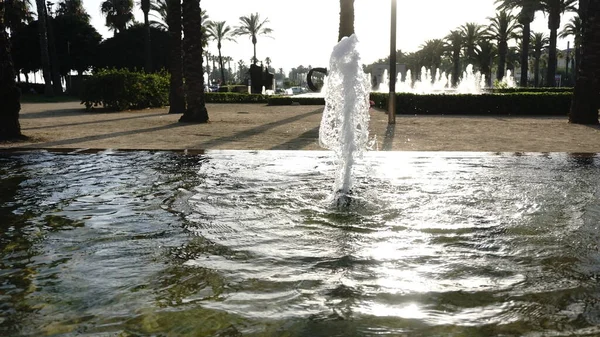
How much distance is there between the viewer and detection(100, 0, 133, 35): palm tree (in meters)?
56.4

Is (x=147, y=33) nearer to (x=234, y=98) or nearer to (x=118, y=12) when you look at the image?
(x=234, y=98)

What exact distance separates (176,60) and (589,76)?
1352 cm

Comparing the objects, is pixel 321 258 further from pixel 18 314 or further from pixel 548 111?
pixel 548 111

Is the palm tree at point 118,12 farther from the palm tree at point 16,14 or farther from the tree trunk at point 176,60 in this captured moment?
the tree trunk at point 176,60

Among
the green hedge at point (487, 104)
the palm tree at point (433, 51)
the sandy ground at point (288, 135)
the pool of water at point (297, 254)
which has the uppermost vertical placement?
the palm tree at point (433, 51)

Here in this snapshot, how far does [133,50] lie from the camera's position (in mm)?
48688

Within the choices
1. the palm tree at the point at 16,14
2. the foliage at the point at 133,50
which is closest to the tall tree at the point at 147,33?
the foliage at the point at 133,50

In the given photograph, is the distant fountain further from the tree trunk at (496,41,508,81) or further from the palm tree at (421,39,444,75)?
the palm tree at (421,39,444,75)

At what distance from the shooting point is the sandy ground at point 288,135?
9.92m

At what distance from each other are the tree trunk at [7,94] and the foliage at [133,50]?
129ft

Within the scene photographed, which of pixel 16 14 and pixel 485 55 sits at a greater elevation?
pixel 16 14

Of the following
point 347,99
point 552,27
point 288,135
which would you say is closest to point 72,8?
point 552,27

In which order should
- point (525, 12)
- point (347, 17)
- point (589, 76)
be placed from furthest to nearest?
point (525, 12) < point (347, 17) < point (589, 76)

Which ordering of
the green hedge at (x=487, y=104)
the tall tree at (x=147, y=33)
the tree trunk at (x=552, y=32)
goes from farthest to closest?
the tree trunk at (x=552, y=32) < the tall tree at (x=147, y=33) < the green hedge at (x=487, y=104)
